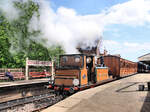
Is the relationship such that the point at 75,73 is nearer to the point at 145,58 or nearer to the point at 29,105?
the point at 29,105

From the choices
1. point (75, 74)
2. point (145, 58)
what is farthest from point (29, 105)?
point (145, 58)

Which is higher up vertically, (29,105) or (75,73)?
(75,73)

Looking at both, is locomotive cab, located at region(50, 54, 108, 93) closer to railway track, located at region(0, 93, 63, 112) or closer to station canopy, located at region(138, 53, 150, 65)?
railway track, located at region(0, 93, 63, 112)

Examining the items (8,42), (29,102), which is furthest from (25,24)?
(29,102)

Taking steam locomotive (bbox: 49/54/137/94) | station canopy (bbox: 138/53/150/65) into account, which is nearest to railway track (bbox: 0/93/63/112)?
steam locomotive (bbox: 49/54/137/94)

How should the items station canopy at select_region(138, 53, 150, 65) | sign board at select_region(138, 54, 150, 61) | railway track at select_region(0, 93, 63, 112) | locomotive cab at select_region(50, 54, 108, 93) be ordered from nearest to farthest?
railway track at select_region(0, 93, 63, 112) < locomotive cab at select_region(50, 54, 108, 93) < station canopy at select_region(138, 53, 150, 65) < sign board at select_region(138, 54, 150, 61)

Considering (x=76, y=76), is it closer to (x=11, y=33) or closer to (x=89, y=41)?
(x=89, y=41)

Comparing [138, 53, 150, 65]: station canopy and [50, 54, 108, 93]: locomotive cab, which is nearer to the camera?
[50, 54, 108, 93]: locomotive cab

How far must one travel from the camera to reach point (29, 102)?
26.7 ft

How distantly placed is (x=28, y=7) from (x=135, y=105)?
60.9 ft

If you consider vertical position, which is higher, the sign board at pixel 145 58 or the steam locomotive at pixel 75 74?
the sign board at pixel 145 58

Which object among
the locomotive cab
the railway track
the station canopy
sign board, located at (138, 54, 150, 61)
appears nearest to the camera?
the railway track

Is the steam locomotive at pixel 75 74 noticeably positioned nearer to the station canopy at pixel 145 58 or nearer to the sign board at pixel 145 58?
the station canopy at pixel 145 58

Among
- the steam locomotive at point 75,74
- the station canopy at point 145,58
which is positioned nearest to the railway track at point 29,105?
the steam locomotive at point 75,74
